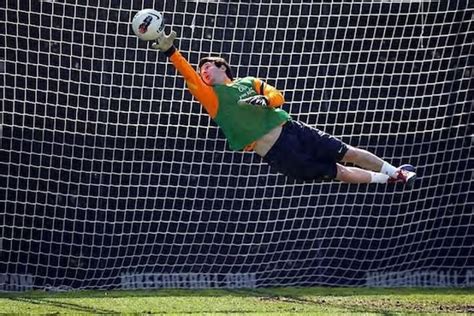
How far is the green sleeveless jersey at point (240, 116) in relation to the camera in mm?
8961

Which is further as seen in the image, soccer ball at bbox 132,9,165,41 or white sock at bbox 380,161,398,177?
white sock at bbox 380,161,398,177

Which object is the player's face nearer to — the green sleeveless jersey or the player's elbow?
the green sleeveless jersey

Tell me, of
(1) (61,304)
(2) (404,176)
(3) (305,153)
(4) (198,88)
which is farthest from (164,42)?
(1) (61,304)

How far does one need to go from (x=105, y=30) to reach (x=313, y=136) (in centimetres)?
230

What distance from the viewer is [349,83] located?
11.3 m

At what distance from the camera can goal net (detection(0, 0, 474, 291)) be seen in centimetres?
1085

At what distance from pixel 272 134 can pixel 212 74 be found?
53 cm

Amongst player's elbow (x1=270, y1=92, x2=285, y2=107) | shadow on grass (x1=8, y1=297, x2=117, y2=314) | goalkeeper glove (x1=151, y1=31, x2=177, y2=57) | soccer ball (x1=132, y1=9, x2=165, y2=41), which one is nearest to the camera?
soccer ball (x1=132, y1=9, x2=165, y2=41)

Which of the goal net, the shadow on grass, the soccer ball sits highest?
the soccer ball

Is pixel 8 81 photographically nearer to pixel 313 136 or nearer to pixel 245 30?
pixel 245 30

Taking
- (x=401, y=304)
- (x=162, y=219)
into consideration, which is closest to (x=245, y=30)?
(x=162, y=219)

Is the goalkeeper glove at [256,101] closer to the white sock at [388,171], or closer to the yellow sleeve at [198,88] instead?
the yellow sleeve at [198,88]

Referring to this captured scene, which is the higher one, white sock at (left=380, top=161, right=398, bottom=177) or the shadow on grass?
white sock at (left=380, top=161, right=398, bottom=177)

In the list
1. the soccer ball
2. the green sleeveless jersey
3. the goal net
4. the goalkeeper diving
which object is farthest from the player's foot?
the goal net
